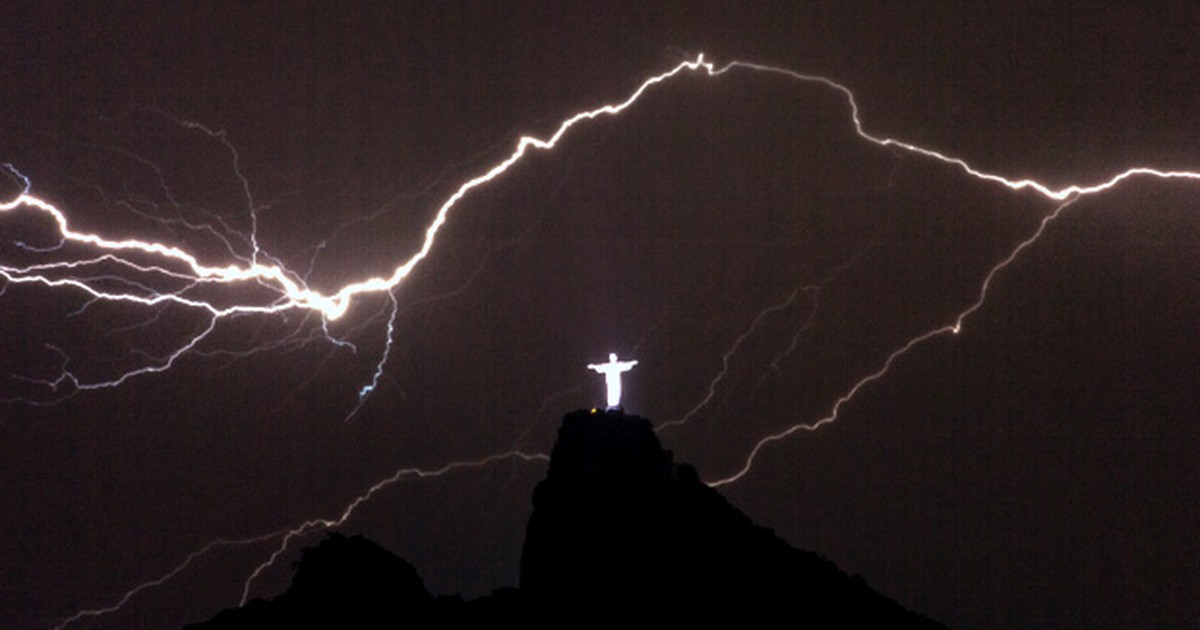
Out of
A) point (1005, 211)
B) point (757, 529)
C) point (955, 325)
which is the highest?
point (1005, 211)

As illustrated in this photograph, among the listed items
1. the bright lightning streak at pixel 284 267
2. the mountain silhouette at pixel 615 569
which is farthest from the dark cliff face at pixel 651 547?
the bright lightning streak at pixel 284 267

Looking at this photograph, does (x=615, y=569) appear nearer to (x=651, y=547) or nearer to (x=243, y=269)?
(x=651, y=547)

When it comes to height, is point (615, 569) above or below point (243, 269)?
below

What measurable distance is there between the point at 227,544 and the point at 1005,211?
39.4 feet

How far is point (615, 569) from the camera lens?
6.57 metres

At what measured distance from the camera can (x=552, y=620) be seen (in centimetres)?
648

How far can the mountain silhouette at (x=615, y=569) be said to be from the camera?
20.4 ft

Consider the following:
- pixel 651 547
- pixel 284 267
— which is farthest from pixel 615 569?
pixel 284 267

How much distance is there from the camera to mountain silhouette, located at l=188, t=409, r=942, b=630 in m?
6.23

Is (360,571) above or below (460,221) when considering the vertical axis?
below

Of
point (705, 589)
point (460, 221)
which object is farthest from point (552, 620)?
point (460, 221)

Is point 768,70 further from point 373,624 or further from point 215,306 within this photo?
point 373,624

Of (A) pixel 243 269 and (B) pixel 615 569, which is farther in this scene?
(A) pixel 243 269

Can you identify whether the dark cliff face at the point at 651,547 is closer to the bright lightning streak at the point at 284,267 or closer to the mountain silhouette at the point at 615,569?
the mountain silhouette at the point at 615,569
